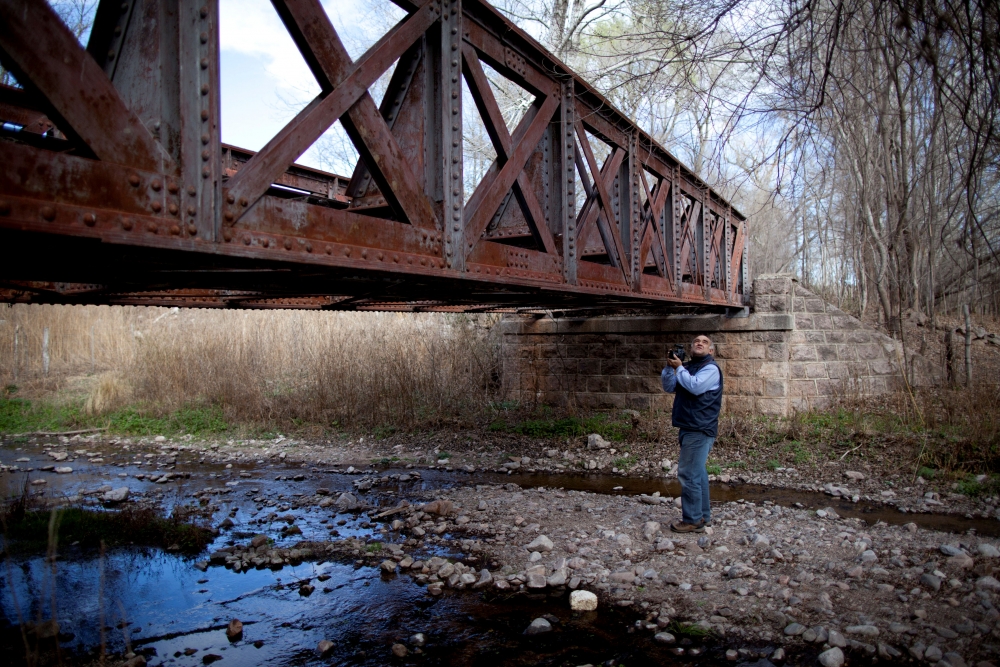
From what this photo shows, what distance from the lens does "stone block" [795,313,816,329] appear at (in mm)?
12320

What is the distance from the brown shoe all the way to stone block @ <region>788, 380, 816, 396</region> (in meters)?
6.68

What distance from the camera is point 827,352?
40.4ft

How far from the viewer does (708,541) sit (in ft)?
19.8

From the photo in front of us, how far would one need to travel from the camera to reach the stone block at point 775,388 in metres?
12.0

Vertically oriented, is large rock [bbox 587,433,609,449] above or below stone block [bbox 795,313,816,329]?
below

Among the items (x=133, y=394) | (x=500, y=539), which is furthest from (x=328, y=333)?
(x=500, y=539)

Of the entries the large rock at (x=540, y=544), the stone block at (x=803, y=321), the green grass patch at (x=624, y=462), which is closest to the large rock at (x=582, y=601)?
the large rock at (x=540, y=544)

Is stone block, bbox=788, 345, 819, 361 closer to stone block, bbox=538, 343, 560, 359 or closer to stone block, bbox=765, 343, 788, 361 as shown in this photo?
stone block, bbox=765, 343, 788, 361

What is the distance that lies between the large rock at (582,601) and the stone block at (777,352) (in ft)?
28.7

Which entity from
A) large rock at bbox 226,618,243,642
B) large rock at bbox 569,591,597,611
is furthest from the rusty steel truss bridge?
large rock at bbox 569,591,597,611

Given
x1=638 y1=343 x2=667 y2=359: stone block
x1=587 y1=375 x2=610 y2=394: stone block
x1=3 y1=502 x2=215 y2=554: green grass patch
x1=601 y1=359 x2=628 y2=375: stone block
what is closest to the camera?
x1=3 y1=502 x2=215 y2=554: green grass patch

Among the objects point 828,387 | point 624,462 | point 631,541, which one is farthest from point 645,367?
point 631,541

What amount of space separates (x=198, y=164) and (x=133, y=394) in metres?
13.7

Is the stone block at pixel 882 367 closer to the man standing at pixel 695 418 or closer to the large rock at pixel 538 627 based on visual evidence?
the man standing at pixel 695 418
